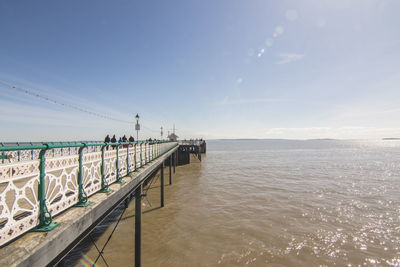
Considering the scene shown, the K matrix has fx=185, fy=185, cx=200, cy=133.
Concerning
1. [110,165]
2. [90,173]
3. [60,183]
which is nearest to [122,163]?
[110,165]

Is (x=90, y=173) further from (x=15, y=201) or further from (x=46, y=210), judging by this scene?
(x=15, y=201)

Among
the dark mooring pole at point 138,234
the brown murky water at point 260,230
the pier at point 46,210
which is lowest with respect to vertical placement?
the brown murky water at point 260,230

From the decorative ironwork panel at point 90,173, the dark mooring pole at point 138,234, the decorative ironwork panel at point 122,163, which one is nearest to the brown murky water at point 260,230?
the dark mooring pole at point 138,234

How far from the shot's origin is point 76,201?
3982 millimetres

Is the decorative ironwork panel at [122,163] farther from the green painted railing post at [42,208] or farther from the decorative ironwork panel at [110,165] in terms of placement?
the green painted railing post at [42,208]

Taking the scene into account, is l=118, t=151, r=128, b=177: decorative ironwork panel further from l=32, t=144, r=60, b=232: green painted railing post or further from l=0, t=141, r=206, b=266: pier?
l=32, t=144, r=60, b=232: green painted railing post

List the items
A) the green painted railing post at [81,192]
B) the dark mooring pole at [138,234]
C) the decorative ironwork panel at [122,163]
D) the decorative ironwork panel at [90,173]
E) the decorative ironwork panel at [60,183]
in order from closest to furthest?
the decorative ironwork panel at [60,183] < the green painted railing post at [81,192] < the decorative ironwork panel at [90,173] < the decorative ironwork panel at [122,163] < the dark mooring pole at [138,234]

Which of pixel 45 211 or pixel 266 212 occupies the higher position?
pixel 45 211

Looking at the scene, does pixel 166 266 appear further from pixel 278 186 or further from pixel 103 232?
pixel 278 186

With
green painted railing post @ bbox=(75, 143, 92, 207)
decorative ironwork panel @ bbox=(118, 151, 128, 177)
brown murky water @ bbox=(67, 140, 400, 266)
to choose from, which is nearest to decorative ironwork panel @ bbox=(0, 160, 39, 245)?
green painted railing post @ bbox=(75, 143, 92, 207)

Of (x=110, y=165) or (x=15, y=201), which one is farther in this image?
(x=110, y=165)

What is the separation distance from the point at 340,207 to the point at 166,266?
11828 millimetres

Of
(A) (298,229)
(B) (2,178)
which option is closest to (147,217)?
(A) (298,229)

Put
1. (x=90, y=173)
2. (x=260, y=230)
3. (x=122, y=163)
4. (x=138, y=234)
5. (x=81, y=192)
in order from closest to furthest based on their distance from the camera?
(x=81, y=192), (x=90, y=173), (x=122, y=163), (x=138, y=234), (x=260, y=230)
